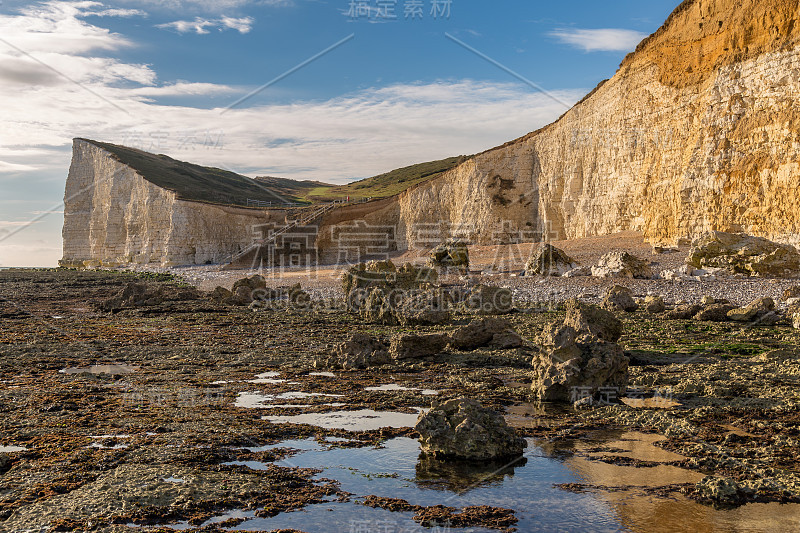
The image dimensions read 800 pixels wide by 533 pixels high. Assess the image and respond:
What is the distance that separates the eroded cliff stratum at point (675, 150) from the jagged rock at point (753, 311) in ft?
29.0

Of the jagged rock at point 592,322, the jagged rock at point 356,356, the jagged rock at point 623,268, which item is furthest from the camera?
the jagged rock at point 623,268

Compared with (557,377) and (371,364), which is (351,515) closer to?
(557,377)

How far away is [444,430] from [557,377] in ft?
8.68

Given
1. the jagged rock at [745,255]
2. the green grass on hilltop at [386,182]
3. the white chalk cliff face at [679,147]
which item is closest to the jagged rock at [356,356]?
the jagged rock at [745,255]

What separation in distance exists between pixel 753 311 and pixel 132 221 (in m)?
56.2

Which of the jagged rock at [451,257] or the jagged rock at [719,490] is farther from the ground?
the jagged rock at [451,257]

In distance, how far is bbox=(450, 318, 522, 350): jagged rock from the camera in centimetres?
1209

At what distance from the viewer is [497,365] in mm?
10914

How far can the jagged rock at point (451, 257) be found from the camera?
27688 millimetres

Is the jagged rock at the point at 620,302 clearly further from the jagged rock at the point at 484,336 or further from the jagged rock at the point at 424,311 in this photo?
the jagged rock at the point at 484,336

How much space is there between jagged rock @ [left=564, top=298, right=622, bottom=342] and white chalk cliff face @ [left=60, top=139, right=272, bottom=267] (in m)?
47.9

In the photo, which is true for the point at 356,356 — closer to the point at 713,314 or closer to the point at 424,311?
the point at 424,311

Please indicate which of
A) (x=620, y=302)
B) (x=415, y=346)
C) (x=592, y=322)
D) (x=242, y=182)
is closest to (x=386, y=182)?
(x=242, y=182)

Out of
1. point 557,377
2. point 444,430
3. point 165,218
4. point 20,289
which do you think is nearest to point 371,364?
point 557,377
